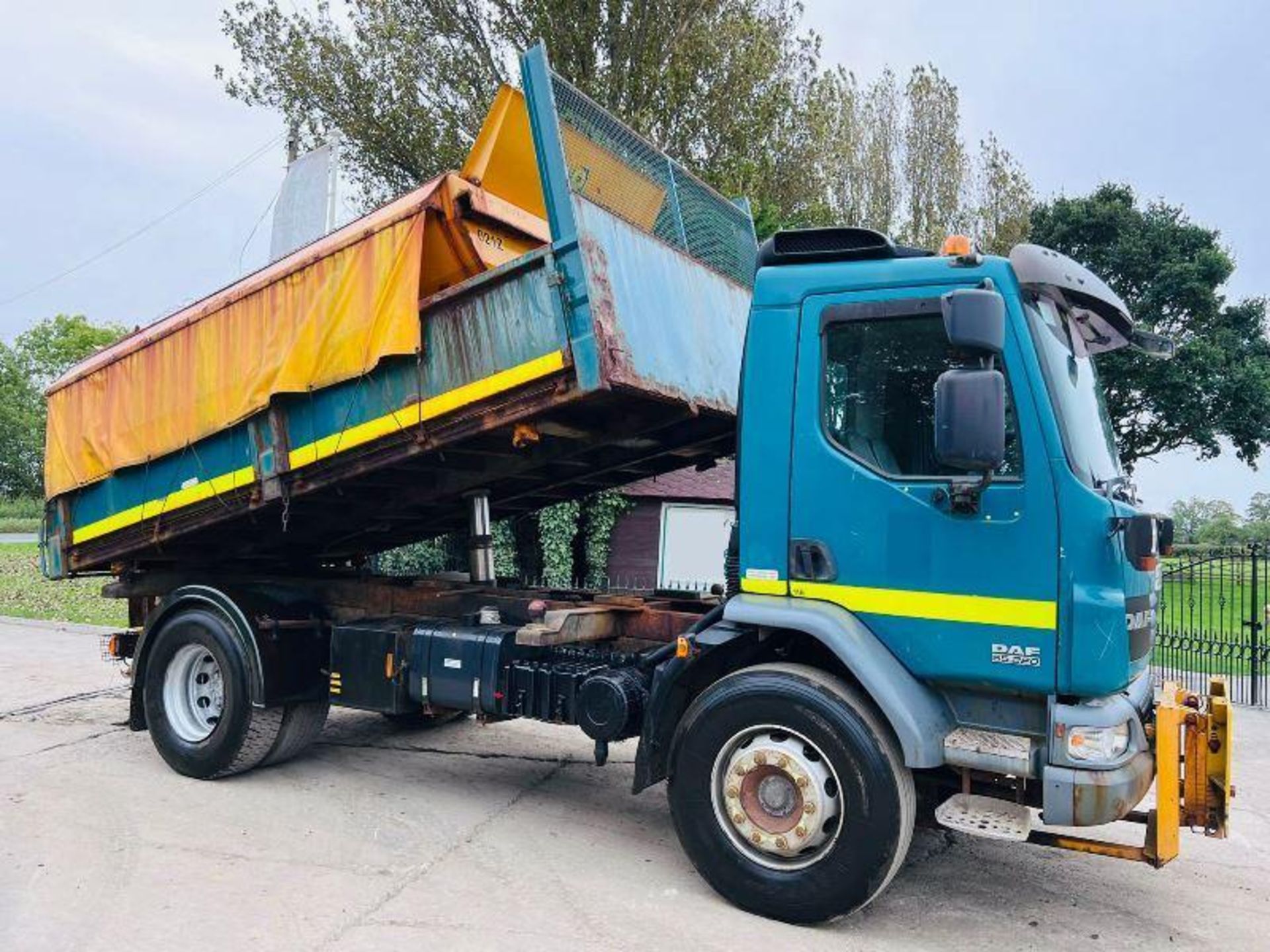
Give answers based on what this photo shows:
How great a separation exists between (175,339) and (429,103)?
11256mm

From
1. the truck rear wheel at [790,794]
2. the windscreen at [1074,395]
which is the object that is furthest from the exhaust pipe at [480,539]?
the windscreen at [1074,395]

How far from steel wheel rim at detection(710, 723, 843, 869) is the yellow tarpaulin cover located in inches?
104

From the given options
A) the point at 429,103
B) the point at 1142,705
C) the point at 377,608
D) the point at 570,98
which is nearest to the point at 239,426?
the point at 377,608

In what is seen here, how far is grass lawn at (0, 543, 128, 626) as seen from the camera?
48.4ft

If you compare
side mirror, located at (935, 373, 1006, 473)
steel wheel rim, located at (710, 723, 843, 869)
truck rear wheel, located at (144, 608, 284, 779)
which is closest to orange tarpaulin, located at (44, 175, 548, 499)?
truck rear wheel, located at (144, 608, 284, 779)

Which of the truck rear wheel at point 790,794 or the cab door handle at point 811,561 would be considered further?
the cab door handle at point 811,561

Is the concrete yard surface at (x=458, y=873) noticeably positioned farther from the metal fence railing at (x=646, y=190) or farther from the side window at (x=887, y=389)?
the metal fence railing at (x=646, y=190)

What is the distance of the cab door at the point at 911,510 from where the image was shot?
3.80 meters

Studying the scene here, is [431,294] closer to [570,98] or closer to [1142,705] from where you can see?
[570,98]

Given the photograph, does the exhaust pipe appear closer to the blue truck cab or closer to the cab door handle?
the blue truck cab

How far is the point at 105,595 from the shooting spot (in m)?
7.24

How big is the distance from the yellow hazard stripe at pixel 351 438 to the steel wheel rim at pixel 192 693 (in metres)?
0.97

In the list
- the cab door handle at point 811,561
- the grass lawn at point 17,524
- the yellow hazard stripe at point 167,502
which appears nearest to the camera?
the cab door handle at point 811,561

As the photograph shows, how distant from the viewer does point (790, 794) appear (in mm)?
4117
